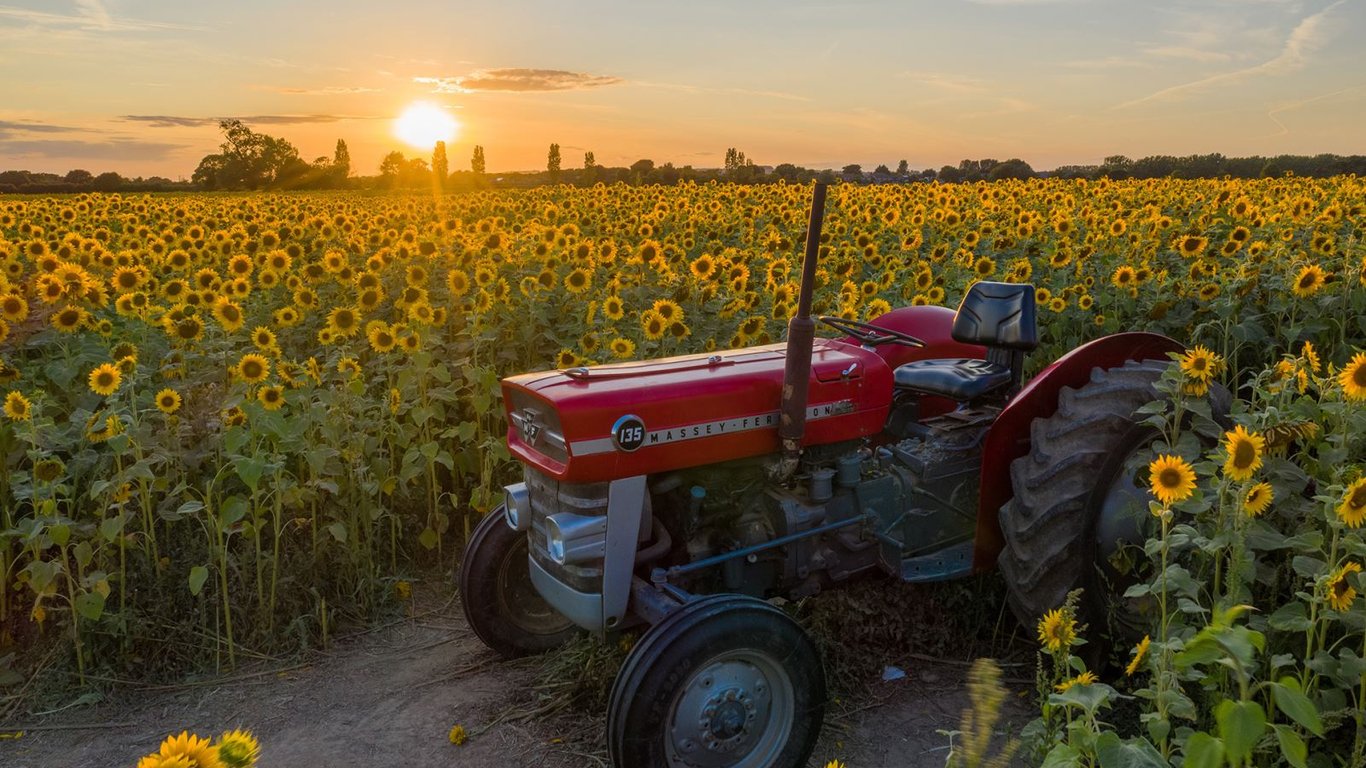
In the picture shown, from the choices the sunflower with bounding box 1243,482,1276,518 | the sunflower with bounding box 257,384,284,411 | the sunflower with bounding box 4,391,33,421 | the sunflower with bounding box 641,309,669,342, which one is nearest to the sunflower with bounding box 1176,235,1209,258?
the sunflower with bounding box 641,309,669,342

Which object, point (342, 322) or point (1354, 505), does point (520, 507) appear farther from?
point (342, 322)

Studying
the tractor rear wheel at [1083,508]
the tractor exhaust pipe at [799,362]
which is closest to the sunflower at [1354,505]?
the tractor rear wheel at [1083,508]

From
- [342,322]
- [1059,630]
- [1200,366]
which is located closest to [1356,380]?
[1200,366]

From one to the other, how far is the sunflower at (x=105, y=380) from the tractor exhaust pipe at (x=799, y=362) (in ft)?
10.3

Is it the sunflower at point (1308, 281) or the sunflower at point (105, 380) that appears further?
the sunflower at point (1308, 281)

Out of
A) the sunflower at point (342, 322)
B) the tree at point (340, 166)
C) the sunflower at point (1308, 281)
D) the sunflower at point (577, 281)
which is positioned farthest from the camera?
the tree at point (340, 166)

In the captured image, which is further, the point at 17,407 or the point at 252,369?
the point at 252,369

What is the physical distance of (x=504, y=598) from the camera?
400cm

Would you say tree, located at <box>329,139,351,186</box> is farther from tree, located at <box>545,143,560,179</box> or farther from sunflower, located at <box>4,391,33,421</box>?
sunflower, located at <box>4,391,33,421</box>

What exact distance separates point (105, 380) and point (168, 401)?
38 centimetres

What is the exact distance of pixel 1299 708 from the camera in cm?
186

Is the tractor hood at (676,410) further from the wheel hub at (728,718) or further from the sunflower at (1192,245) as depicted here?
the sunflower at (1192,245)

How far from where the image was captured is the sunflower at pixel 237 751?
3.80ft

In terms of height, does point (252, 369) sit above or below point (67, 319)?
below
